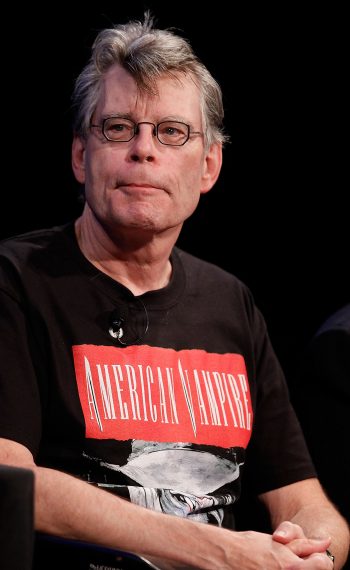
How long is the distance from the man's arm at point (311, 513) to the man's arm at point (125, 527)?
336mm

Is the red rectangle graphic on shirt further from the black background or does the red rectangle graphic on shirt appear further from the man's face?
the black background

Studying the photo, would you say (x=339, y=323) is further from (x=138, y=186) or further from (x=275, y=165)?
(x=275, y=165)

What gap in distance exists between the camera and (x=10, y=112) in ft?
10.1

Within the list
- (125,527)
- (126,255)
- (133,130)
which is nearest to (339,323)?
(126,255)

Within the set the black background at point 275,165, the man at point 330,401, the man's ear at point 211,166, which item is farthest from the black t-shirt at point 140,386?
the black background at point 275,165

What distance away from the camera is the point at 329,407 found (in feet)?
9.20

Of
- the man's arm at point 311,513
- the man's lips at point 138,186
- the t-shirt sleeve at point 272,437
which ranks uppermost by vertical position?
the man's lips at point 138,186

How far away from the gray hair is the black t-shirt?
0.38 meters

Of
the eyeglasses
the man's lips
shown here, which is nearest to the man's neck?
the man's lips

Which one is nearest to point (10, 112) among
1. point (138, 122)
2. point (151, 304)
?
point (138, 122)

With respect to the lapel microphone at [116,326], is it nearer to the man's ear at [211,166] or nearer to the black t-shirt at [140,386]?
the black t-shirt at [140,386]

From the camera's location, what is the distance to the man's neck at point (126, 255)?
8.25ft

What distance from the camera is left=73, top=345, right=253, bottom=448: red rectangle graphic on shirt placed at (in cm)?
231

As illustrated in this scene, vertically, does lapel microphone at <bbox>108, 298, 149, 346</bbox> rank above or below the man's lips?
below
